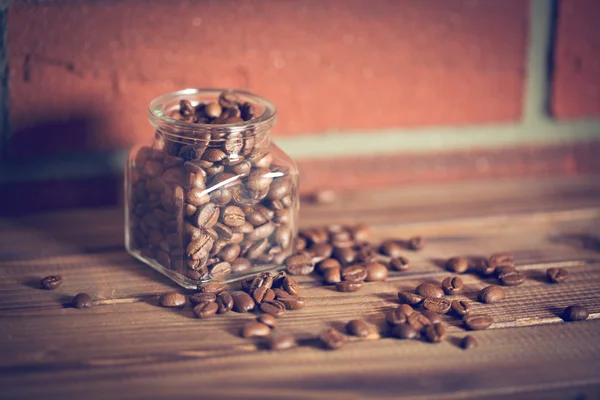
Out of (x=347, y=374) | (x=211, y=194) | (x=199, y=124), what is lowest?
(x=347, y=374)

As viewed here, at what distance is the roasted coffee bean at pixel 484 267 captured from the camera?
1.37 metres

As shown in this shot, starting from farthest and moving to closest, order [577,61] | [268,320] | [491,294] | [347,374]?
[577,61]
[491,294]
[268,320]
[347,374]

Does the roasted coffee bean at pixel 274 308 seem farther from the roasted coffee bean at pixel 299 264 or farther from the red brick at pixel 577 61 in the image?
the red brick at pixel 577 61

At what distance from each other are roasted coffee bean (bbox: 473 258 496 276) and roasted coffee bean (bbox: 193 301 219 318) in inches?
20.2

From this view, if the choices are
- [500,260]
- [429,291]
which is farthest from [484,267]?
[429,291]

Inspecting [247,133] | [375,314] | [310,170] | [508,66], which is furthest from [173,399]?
[508,66]

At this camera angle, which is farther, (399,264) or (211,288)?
(399,264)

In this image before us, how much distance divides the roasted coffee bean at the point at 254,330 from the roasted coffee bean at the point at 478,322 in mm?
326

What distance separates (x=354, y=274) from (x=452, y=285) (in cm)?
18

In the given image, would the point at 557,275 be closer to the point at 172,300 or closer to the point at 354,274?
the point at 354,274

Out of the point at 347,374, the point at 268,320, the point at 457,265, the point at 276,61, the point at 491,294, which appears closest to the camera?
Answer: the point at 347,374

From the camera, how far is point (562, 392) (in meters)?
1.04

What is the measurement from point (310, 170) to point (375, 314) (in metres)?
0.58

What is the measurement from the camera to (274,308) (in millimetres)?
1222
